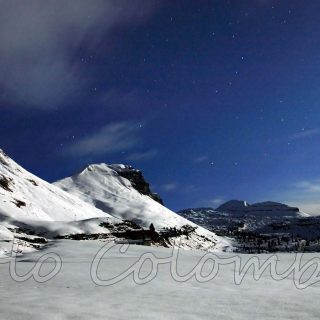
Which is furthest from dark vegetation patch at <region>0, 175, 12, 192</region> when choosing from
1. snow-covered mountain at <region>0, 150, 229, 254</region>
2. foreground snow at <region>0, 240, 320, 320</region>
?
foreground snow at <region>0, 240, 320, 320</region>

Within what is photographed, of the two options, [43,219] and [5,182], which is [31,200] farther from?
[43,219]

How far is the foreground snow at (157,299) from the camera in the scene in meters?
7.84

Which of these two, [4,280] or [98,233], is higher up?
[98,233]

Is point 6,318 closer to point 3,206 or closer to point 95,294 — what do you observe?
point 95,294

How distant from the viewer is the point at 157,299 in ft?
31.9

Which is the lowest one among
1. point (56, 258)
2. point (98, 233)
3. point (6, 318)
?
point (6, 318)

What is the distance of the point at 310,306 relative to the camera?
8711mm

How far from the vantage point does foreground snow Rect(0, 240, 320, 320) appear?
7836 mm

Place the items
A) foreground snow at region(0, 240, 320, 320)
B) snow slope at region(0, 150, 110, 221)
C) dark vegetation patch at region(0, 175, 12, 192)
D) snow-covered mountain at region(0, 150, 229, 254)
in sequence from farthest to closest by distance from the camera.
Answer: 1. dark vegetation patch at region(0, 175, 12, 192)
2. snow slope at region(0, 150, 110, 221)
3. snow-covered mountain at region(0, 150, 229, 254)
4. foreground snow at region(0, 240, 320, 320)

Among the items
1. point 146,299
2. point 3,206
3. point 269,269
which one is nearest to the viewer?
point 146,299

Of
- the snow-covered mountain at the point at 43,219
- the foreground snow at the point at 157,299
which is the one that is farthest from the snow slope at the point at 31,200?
the foreground snow at the point at 157,299

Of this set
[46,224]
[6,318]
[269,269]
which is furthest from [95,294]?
[46,224]

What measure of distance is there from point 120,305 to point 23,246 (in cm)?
2252

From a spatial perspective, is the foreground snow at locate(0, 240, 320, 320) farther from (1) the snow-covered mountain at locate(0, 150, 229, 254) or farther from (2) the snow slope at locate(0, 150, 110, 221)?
(2) the snow slope at locate(0, 150, 110, 221)
